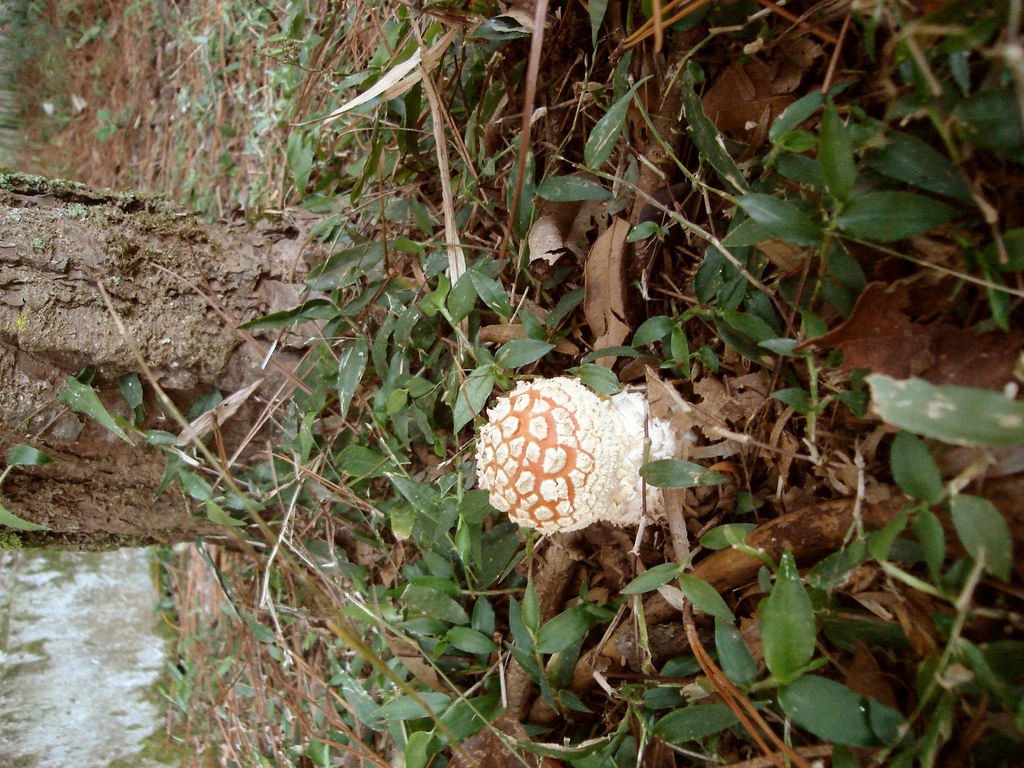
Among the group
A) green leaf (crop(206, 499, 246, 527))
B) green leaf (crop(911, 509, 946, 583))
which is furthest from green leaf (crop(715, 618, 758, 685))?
green leaf (crop(206, 499, 246, 527))

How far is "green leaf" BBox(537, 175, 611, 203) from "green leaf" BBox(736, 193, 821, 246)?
349 mm

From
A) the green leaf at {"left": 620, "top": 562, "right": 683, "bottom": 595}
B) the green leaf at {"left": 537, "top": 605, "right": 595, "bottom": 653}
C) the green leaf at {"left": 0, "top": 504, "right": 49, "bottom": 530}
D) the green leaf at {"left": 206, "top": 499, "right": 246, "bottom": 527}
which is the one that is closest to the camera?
the green leaf at {"left": 620, "top": 562, "right": 683, "bottom": 595}

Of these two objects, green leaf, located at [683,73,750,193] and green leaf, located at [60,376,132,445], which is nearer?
green leaf, located at [683,73,750,193]

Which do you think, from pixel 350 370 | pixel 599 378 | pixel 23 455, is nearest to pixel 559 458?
pixel 599 378

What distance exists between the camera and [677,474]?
1.24 meters

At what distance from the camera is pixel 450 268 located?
1489 millimetres

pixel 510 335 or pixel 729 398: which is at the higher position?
pixel 510 335

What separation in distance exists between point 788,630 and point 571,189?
95 cm

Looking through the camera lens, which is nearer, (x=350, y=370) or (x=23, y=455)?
(x=23, y=455)

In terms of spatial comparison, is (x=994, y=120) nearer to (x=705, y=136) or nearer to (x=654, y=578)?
(x=705, y=136)

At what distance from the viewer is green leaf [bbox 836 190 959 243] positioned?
0.92 meters

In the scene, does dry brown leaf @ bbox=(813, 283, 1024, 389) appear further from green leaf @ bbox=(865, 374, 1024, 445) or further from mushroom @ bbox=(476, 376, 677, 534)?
mushroom @ bbox=(476, 376, 677, 534)

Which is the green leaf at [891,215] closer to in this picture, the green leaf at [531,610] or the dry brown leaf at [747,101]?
the dry brown leaf at [747,101]

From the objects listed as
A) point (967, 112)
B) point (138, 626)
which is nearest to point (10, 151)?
point (138, 626)
